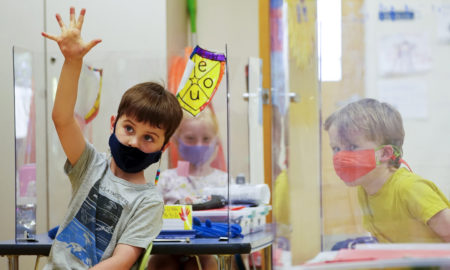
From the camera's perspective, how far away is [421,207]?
3.31 ft

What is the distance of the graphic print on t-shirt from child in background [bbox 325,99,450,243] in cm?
83

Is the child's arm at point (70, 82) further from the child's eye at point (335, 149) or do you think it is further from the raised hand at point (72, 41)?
the child's eye at point (335, 149)

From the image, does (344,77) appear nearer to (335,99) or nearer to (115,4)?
(335,99)

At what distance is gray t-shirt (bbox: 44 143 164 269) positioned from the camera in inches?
62.4

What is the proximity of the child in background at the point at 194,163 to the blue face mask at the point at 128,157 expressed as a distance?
0.47m

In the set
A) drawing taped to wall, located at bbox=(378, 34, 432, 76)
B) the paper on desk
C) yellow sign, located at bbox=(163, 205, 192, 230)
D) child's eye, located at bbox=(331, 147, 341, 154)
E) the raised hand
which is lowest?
yellow sign, located at bbox=(163, 205, 192, 230)

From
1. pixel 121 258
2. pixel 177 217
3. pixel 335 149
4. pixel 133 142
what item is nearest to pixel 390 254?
Answer: pixel 335 149

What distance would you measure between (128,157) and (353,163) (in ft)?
2.83

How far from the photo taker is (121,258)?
154 centimetres

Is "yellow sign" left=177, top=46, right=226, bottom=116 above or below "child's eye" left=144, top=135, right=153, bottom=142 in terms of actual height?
above

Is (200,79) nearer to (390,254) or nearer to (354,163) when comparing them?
(354,163)

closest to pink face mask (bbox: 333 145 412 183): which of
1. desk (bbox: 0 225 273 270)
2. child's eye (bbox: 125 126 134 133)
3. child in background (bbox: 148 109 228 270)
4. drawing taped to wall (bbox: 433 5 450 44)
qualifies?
drawing taped to wall (bbox: 433 5 450 44)

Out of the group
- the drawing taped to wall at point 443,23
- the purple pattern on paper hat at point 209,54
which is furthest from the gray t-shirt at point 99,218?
the drawing taped to wall at point 443,23

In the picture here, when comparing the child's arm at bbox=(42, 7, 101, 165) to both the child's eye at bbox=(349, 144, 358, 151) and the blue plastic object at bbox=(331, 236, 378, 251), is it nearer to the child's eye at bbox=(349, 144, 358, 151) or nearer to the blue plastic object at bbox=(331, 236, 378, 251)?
the child's eye at bbox=(349, 144, 358, 151)
